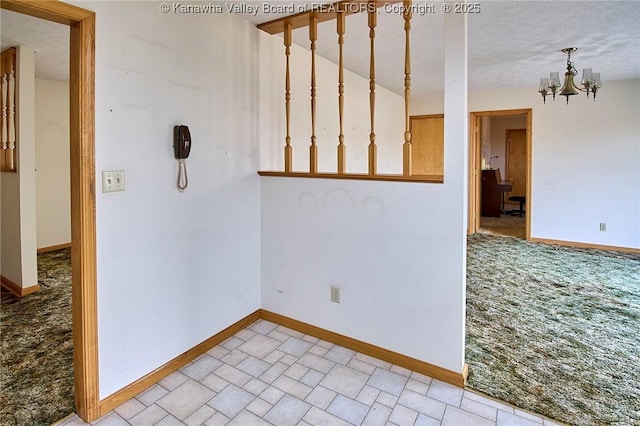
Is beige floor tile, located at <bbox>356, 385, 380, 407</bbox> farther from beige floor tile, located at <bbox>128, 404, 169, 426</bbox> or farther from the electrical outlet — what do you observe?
beige floor tile, located at <bbox>128, 404, 169, 426</bbox>

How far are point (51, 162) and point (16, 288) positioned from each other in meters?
2.13

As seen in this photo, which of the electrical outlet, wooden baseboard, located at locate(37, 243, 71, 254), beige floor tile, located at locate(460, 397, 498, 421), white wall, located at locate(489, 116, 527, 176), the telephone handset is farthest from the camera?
white wall, located at locate(489, 116, 527, 176)

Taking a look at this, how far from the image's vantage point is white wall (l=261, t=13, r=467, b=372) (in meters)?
1.93

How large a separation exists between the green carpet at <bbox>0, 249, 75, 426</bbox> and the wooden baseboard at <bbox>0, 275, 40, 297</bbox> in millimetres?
63

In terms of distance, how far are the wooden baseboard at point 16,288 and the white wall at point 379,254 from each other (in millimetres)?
2260

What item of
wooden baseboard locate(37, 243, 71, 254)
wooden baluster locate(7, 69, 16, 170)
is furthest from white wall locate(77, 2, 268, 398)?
wooden baseboard locate(37, 243, 71, 254)

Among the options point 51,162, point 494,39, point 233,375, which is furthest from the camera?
point 51,162

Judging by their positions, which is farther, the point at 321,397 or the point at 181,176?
the point at 181,176

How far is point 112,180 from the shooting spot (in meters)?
1.76

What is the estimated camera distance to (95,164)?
1.68 meters

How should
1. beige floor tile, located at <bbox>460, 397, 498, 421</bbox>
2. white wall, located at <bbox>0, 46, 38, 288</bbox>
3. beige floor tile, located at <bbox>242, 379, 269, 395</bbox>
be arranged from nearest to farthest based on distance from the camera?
beige floor tile, located at <bbox>460, 397, 498, 421</bbox> < beige floor tile, located at <bbox>242, 379, 269, 395</bbox> < white wall, located at <bbox>0, 46, 38, 288</bbox>

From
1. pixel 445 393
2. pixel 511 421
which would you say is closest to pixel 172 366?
pixel 445 393

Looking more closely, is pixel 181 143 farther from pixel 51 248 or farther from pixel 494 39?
pixel 51 248

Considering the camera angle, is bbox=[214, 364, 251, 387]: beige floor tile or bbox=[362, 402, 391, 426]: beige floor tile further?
bbox=[214, 364, 251, 387]: beige floor tile
